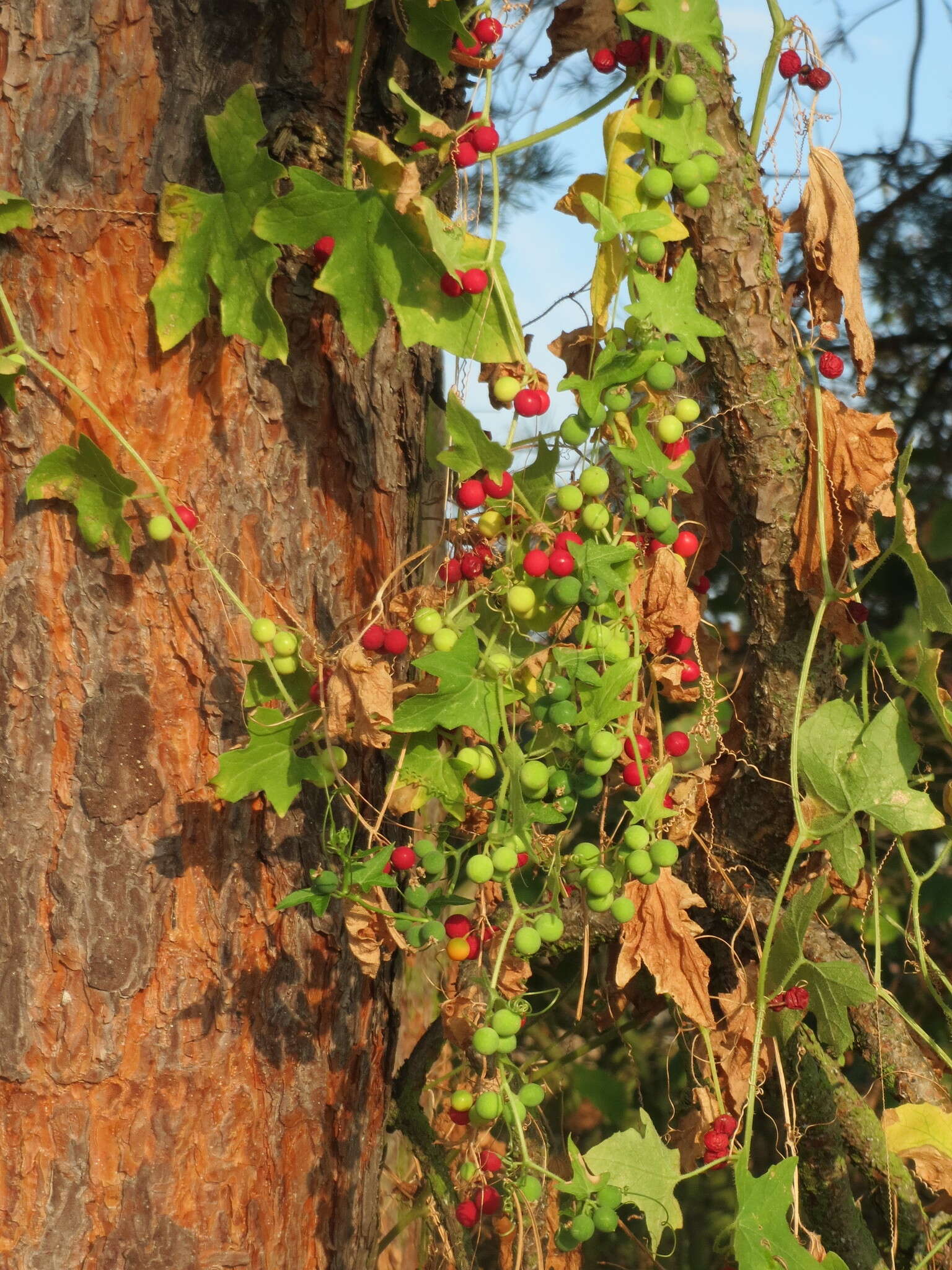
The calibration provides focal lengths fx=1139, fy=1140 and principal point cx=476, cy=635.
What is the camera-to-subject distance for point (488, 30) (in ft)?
3.14

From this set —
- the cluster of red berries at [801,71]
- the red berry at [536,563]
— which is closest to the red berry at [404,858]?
the red berry at [536,563]

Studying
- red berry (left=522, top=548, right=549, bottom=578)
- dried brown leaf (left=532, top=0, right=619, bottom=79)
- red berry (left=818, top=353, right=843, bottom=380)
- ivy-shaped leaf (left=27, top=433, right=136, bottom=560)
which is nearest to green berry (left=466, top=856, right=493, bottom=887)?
red berry (left=522, top=548, right=549, bottom=578)

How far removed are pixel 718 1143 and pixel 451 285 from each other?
33.2 inches

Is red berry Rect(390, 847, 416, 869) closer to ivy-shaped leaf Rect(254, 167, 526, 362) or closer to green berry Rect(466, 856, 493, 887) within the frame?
green berry Rect(466, 856, 493, 887)

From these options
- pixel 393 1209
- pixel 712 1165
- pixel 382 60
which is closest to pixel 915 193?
pixel 382 60

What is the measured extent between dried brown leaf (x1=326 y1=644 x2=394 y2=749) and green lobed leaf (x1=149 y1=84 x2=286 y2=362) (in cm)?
28

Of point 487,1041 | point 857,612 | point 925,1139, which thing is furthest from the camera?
point 857,612

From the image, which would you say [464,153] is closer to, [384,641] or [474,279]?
[474,279]

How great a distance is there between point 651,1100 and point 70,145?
2019mm

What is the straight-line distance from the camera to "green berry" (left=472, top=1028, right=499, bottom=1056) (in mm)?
886

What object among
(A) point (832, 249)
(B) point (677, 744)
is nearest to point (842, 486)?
(A) point (832, 249)

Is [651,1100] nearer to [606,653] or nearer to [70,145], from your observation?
[606,653]

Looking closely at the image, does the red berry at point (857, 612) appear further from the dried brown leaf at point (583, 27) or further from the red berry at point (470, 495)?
the dried brown leaf at point (583, 27)

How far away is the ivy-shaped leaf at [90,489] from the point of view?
101cm
